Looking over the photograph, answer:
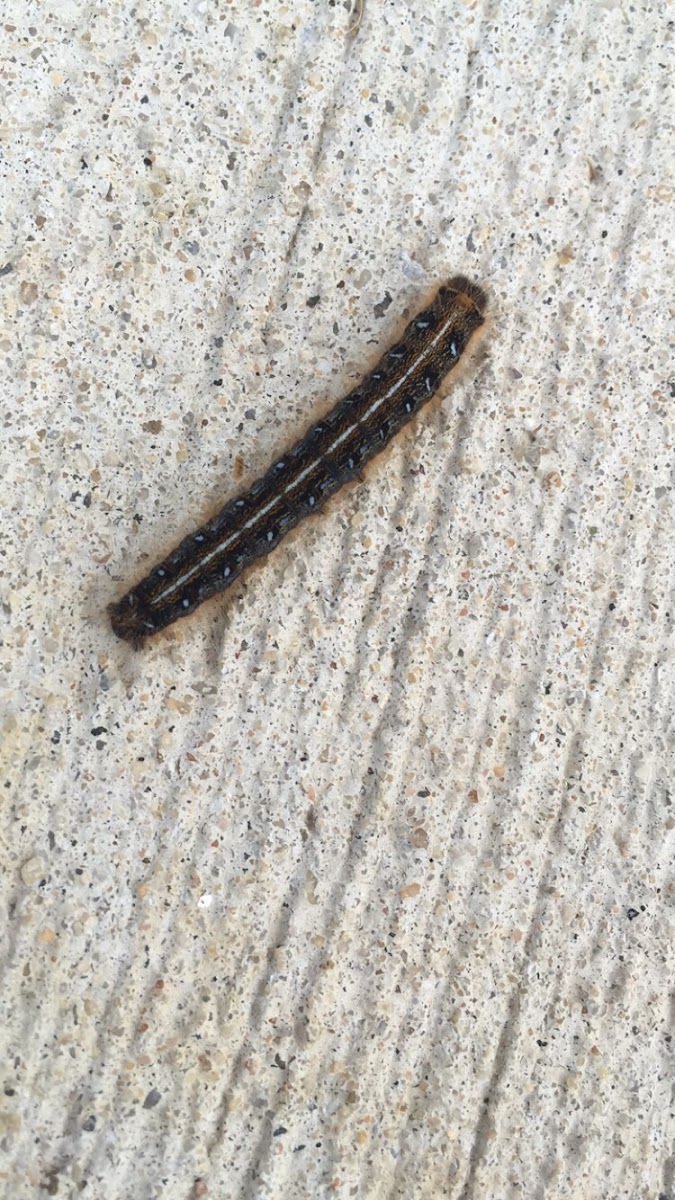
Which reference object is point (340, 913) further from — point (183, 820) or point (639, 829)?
point (639, 829)

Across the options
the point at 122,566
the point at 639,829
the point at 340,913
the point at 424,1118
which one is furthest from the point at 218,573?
the point at 424,1118

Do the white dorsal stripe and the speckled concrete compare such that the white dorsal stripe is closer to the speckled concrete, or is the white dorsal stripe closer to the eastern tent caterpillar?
the eastern tent caterpillar

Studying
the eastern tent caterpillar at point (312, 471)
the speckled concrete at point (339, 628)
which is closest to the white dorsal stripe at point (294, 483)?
the eastern tent caterpillar at point (312, 471)

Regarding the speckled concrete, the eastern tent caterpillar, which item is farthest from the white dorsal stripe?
the speckled concrete

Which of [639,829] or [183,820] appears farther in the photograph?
[639,829]

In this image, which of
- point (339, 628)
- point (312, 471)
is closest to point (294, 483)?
point (312, 471)
